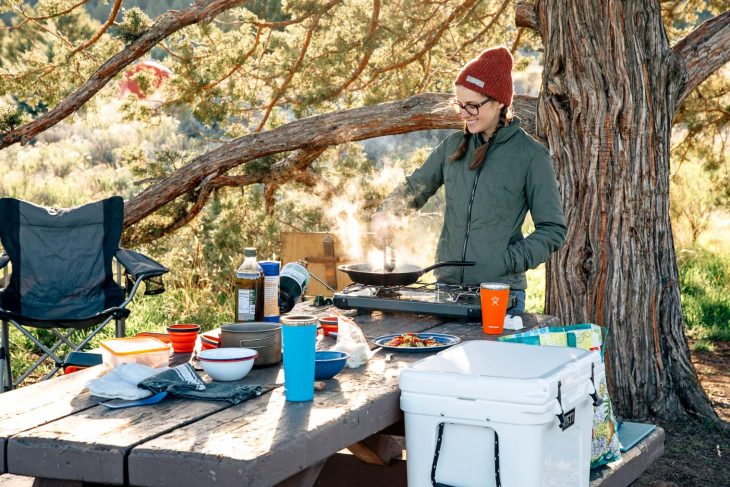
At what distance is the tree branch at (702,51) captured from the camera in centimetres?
466

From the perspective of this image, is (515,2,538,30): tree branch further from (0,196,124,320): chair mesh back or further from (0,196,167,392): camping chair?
(0,196,124,320): chair mesh back

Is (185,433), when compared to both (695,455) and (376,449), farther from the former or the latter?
(695,455)

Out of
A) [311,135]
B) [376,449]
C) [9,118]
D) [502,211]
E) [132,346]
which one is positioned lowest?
[376,449]

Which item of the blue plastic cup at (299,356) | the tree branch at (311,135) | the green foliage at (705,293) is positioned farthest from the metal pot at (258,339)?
the green foliage at (705,293)

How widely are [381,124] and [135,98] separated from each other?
7.43 ft

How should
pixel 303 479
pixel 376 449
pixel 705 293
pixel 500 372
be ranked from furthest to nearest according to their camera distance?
1. pixel 705 293
2. pixel 376 449
3. pixel 500 372
4. pixel 303 479

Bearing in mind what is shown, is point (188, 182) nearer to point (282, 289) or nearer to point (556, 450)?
point (282, 289)

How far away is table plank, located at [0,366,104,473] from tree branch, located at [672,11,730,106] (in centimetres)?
360

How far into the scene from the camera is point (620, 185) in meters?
4.41

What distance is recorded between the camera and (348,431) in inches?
72.7

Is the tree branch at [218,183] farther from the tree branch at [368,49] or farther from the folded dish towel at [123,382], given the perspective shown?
the folded dish towel at [123,382]

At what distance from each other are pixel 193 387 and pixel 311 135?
11.8ft

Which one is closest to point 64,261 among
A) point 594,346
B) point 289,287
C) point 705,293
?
point 289,287

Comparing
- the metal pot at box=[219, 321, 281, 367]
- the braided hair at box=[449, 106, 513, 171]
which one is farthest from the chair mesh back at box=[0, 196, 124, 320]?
the metal pot at box=[219, 321, 281, 367]
